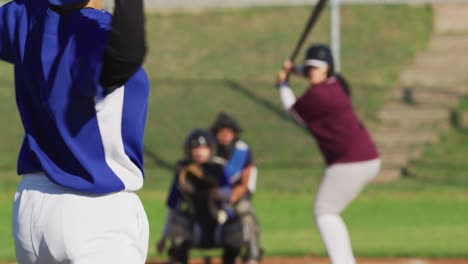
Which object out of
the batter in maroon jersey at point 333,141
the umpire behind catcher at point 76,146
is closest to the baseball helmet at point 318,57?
the batter in maroon jersey at point 333,141

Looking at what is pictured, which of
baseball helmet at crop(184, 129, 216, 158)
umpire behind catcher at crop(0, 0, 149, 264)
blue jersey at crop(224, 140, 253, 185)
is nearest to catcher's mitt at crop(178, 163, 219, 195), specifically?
baseball helmet at crop(184, 129, 216, 158)

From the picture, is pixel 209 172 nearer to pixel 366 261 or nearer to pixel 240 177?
pixel 240 177

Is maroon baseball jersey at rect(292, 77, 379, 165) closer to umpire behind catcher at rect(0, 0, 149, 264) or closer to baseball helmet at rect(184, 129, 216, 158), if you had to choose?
baseball helmet at rect(184, 129, 216, 158)

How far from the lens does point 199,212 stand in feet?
31.9

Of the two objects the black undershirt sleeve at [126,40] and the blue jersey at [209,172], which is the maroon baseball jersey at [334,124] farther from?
the black undershirt sleeve at [126,40]

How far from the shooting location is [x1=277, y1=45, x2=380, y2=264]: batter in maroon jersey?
A: 28.0 feet

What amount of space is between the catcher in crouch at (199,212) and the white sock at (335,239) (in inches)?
50.0

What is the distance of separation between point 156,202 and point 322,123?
7330 mm

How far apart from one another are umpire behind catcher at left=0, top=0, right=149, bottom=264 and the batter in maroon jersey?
5093 mm

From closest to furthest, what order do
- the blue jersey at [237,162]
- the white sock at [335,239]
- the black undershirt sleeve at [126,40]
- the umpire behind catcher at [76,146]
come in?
the black undershirt sleeve at [126,40], the umpire behind catcher at [76,146], the white sock at [335,239], the blue jersey at [237,162]

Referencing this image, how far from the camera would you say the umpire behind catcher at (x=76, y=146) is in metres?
3.33

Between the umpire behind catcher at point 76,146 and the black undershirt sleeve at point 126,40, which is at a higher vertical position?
the black undershirt sleeve at point 126,40

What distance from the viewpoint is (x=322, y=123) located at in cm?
880

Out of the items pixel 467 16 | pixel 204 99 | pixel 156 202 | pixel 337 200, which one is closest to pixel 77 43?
pixel 337 200
